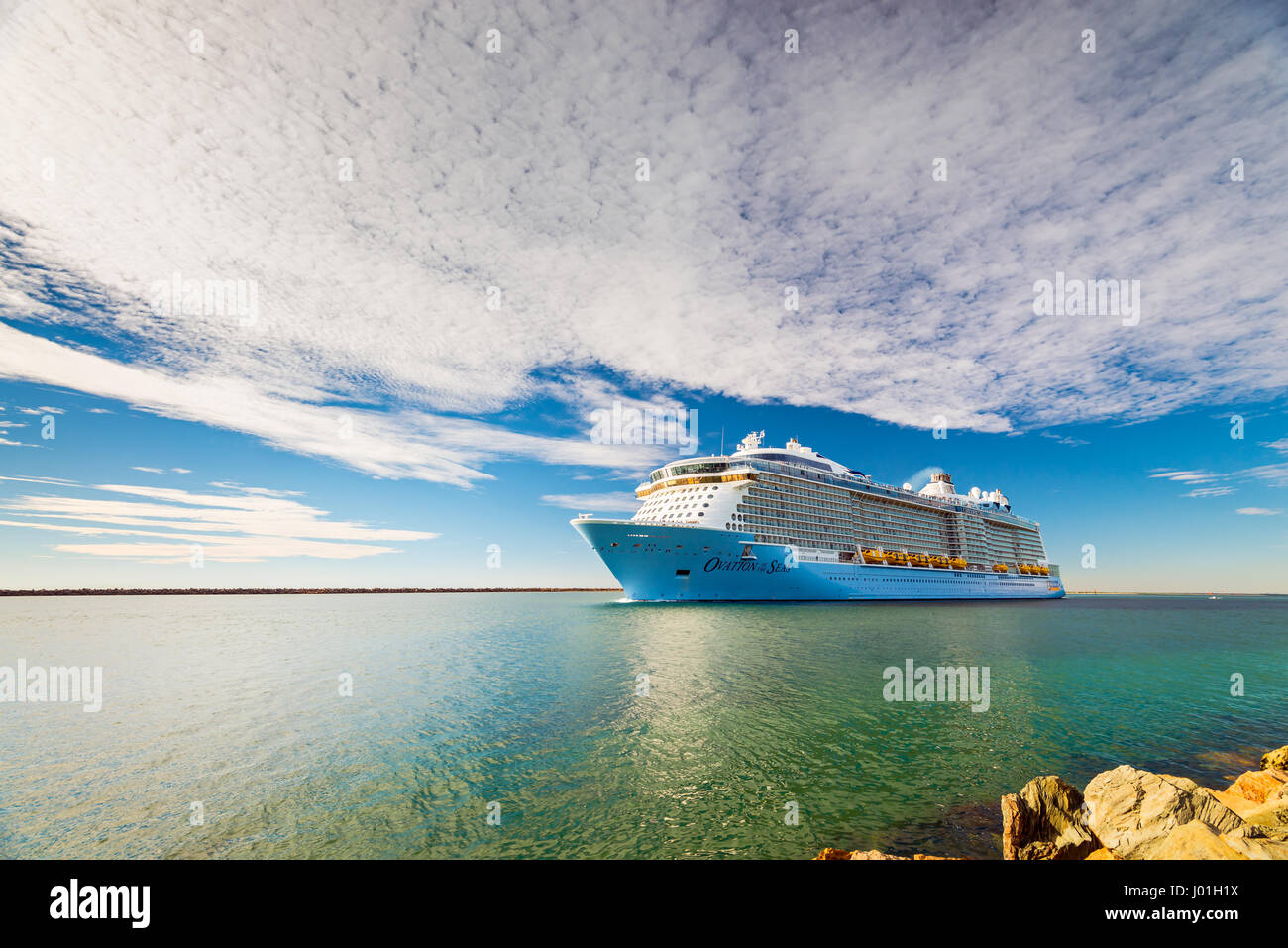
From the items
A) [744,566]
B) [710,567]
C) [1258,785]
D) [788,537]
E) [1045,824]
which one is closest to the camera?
[1045,824]

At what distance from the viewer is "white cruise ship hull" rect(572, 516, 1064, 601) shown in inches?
2069

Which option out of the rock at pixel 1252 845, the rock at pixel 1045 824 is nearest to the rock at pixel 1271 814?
the rock at pixel 1252 845

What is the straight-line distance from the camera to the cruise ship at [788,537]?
2127 inches

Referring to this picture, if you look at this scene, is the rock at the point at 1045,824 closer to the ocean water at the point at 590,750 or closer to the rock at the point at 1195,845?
the ocean water at the point at 590,750

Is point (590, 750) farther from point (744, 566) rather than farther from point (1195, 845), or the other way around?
point (744, 566)

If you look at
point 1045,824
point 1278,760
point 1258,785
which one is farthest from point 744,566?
point 1045,824

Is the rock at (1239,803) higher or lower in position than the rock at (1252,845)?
lower

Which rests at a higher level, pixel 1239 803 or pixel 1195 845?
pixel 1195 845

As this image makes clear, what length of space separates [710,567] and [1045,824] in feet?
153

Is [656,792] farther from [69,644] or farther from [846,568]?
[846,568]

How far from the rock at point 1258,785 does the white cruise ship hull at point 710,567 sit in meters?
43.5

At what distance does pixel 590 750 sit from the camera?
44.4 ft

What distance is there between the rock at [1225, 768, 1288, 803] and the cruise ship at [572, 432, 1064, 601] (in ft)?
141

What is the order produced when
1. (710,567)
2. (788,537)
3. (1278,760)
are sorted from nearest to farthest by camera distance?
(1278,760), (710,567), (788,537)
